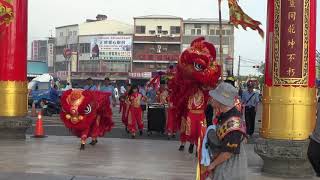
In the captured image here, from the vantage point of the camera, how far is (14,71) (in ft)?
40.6

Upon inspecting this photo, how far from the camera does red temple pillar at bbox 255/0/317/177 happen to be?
8539 millimetres

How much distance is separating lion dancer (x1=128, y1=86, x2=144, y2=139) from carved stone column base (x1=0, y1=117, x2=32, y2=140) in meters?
2.87

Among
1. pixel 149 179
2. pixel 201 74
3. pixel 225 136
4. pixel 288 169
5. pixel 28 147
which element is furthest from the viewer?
pixel 28 147

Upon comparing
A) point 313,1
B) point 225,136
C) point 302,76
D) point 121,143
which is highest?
point 313,1

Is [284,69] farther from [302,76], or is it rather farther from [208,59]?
[208,59]

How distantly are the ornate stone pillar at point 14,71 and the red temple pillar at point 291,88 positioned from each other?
604 cm

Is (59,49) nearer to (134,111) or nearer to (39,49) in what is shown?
(39,49)

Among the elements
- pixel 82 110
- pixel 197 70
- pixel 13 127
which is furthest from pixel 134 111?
pixel 197 70

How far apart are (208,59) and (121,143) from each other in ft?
10.7

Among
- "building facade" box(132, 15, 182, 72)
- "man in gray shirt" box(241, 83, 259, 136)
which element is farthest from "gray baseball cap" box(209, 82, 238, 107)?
"building facade" box(132, 15, 182, 72)

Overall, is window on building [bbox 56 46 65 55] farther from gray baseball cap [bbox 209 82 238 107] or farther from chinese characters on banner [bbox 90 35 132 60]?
gray baseball cap [bbox 209 82 238 107]

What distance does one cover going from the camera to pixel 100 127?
40.1ft

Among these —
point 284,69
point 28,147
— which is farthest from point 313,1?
point 28,147

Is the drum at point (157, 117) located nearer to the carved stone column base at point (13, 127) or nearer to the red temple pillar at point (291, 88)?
the carved stone column base at point (13, 127)
